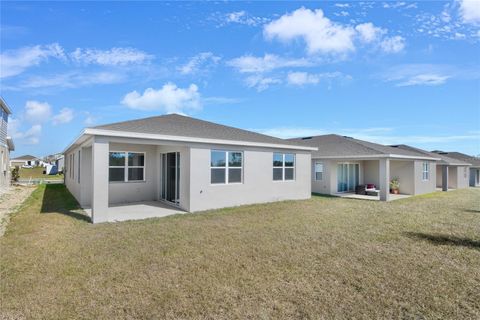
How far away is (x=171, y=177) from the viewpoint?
42.4ft

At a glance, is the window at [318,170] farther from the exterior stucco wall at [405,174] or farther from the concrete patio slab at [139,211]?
the concrete patio slab at [139,211]

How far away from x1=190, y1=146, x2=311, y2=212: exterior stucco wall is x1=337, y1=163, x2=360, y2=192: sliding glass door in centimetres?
502

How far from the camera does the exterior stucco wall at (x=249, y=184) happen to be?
1133 cm

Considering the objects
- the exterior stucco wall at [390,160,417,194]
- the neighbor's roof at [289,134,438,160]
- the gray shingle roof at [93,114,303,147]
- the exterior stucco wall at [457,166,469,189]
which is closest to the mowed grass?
the gray shingle roof at [93,114,303,147]

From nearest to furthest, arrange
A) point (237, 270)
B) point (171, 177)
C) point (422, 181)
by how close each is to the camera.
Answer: point (237, 270), point (171, 177), point (422, 181)

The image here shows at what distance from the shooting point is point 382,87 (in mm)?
16281

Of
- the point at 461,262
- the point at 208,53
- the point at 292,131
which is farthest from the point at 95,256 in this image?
the point at 292,131

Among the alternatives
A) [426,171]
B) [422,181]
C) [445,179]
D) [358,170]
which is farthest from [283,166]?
[445,179]

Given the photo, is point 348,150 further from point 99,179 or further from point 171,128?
point 99,179

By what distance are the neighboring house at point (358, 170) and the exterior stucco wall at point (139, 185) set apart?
11001 mm

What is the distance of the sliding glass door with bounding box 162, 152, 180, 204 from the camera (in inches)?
487

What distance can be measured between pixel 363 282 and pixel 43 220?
31.9 ft

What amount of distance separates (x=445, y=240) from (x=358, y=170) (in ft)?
46.6

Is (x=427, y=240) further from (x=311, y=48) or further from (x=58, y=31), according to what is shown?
(x=58, y=31)
